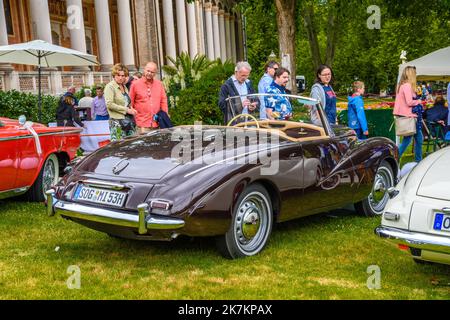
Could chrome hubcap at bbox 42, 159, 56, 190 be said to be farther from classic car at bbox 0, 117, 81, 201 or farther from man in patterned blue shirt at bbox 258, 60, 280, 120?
man in patterned blue shirt at bbox 258, 60, 280, 120

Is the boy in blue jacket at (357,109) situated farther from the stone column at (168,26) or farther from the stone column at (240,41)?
the stone column at (240,41)

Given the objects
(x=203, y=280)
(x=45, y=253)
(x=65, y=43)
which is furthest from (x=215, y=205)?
(x=65, y=43)

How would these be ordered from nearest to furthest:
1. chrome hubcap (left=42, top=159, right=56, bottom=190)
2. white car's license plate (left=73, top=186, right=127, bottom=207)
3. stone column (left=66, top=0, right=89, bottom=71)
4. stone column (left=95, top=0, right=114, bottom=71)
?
white car's license plate (left=73, top=186, right=127, bottom=207), chrome hubcap (left=42, top=159, right=56, bottom=190), stone column (left=66, top=0, right=89, bottom=71), stone column (left=95, top=0, right=114, bottom=71)

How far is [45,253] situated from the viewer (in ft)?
18.3

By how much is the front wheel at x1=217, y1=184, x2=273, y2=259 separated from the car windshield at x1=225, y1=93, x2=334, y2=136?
1279mm

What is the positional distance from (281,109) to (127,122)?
3.09 m

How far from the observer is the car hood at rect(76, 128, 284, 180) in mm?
5004

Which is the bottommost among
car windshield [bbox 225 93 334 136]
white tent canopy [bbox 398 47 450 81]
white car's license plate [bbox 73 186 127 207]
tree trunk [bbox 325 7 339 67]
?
white car's license plate [bbox 73 186 127 207]

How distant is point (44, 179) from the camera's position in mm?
7992

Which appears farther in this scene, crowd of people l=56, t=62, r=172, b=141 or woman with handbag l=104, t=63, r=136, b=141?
woman with handbag l=104, t=63, r=136, b=141

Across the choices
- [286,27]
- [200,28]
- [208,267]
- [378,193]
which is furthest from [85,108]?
[200,28]

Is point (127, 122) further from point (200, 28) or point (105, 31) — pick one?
point (200, 28)

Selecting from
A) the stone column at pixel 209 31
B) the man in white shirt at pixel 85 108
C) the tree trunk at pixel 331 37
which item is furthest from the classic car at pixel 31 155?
the stone column at pixel 209 31

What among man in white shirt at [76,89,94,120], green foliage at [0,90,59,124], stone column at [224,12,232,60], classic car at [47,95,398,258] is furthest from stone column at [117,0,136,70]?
stone column at [224,12,232,60]
